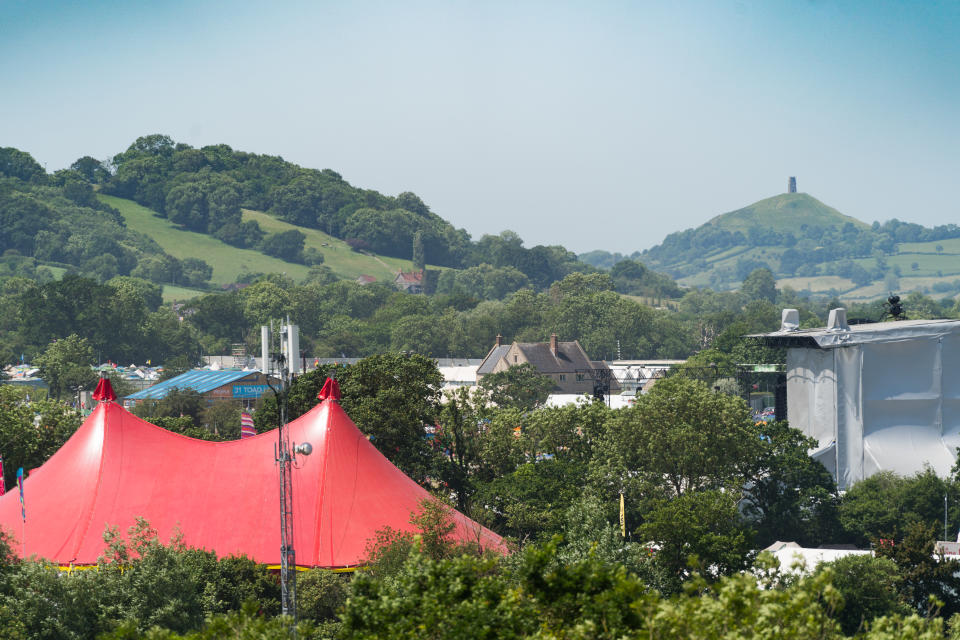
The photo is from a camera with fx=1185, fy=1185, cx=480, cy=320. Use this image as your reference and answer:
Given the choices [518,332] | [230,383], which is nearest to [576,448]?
[230,383]

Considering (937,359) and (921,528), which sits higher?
(937,359)

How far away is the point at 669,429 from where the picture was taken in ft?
146

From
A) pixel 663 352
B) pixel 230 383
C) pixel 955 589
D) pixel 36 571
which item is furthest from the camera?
pixel 663 352

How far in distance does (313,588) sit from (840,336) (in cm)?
3458

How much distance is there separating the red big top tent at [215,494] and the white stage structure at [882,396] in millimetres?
27064

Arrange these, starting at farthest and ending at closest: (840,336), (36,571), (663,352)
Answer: (663,352)
(840,336)
(36,571)

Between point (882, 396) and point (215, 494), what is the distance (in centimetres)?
3538

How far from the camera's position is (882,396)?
189 feet

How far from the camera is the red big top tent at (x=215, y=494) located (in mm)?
33406

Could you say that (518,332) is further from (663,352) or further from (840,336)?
(840,336)

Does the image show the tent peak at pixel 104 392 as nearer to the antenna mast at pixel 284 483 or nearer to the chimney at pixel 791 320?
the antenna mast at pixel 284 483

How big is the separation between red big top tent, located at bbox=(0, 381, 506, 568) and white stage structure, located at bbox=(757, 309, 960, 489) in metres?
27.1

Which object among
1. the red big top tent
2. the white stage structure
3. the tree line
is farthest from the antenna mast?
the white stage structure

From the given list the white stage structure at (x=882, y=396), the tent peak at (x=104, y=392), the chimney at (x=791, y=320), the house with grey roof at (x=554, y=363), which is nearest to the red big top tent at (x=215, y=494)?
the tent peak at (x=104, y=392)
